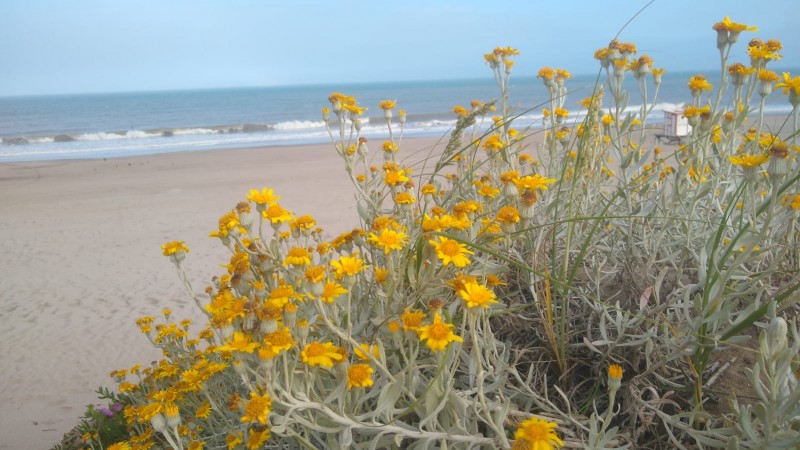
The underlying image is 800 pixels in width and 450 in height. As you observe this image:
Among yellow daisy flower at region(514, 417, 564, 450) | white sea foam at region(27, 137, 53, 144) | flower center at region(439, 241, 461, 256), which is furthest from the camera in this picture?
white sea foam at region(27, 137, 53, 144)

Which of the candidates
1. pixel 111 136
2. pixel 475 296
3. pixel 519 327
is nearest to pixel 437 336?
pixel 475 296

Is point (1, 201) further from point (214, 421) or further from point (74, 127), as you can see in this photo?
point (74, 127)

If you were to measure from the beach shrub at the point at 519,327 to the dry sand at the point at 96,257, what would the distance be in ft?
4.36

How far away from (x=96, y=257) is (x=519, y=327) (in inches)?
257

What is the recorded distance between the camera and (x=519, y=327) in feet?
5.94

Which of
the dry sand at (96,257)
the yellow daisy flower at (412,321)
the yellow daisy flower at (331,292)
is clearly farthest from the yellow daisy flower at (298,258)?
the dry sand at (96,257)

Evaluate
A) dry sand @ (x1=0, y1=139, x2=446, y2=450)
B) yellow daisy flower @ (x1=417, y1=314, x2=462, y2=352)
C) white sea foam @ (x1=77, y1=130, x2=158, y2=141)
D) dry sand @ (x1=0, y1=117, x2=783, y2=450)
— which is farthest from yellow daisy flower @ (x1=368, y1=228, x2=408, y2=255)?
white sea foam @ (x1=77, y1=130, x2=158, y2=141)

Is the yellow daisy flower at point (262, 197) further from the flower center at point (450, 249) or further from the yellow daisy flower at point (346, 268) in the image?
the flower center at point (450, 249)

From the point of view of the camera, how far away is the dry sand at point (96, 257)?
13.4ft

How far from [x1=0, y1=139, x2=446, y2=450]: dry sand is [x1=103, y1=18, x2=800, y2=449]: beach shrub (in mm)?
1329

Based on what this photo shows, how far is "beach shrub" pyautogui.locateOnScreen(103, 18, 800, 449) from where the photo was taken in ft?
4.11

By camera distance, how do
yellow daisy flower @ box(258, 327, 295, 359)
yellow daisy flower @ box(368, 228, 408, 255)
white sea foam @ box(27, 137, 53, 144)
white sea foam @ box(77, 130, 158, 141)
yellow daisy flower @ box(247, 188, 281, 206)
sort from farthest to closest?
1. white sea foam @ box(77, 130, 158, 141)
2. white sea foam @ box(27, 137, 53, 144)
3. yellow daisy flower @ box(247, 188, 281, 206)
4. yellow daisy flower @ box(368, 228, 408, 255)
5. yellow daisy flower @ box(258, 327, 295, 359)

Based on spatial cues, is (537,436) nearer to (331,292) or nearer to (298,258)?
(331,292)

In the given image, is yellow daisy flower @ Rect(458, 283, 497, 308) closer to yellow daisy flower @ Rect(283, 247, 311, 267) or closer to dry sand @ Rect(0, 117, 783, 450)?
yellow daisy flower @ Rect(283, 247, 311, 267)
